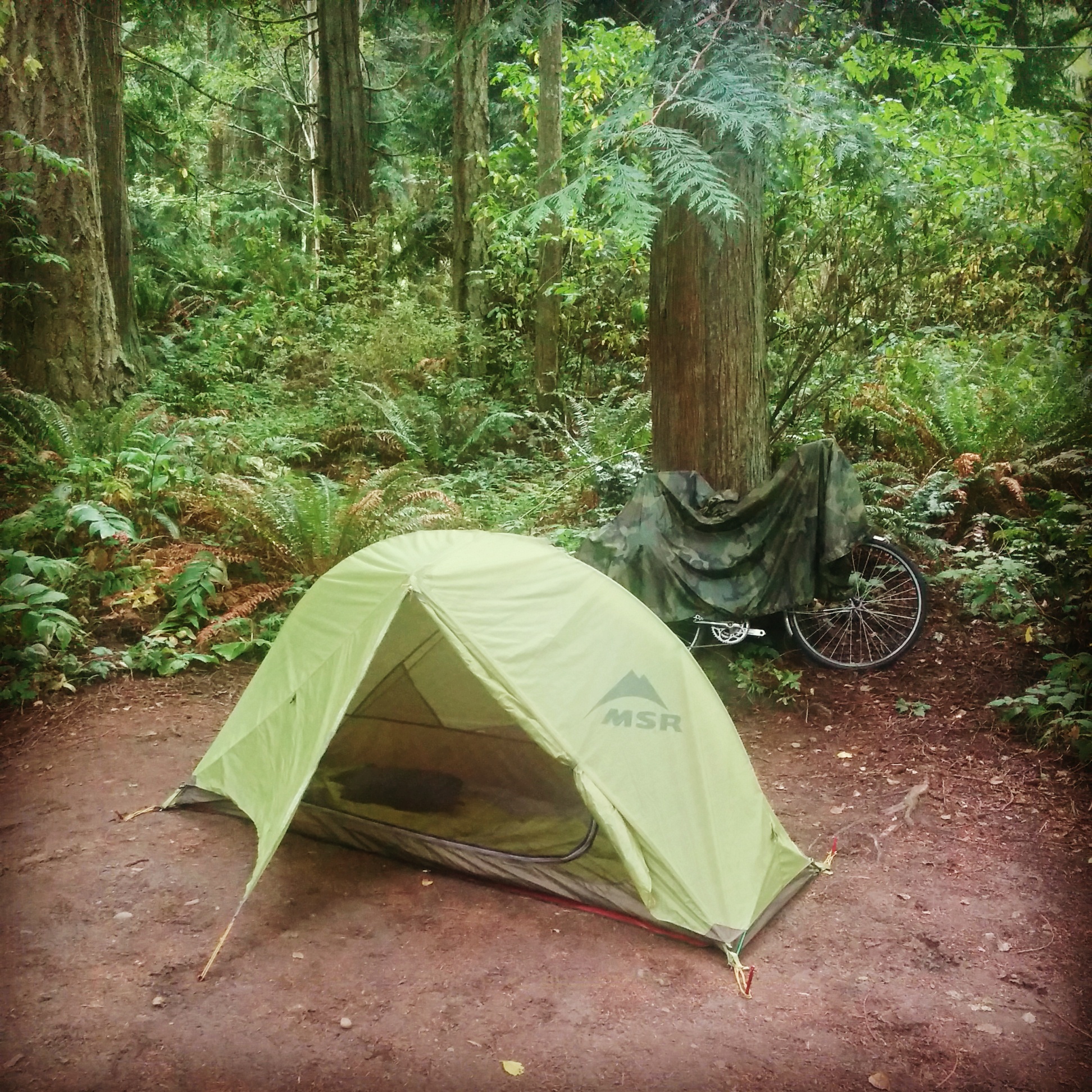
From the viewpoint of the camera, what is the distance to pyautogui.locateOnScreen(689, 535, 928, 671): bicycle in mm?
5734

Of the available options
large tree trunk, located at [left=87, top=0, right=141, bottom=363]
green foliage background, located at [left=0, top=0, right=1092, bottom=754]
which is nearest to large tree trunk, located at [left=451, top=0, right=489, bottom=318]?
green foliage background, located at [left=0, top=0, right=1092, bottom=754]

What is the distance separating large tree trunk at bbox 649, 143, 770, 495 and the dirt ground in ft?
7.46

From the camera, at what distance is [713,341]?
5.89 metres

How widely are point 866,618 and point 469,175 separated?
28.9 feet

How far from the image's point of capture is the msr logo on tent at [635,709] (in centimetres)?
366

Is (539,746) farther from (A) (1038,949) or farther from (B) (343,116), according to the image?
(B) (343,116)

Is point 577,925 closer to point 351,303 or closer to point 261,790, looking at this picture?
point 261,790

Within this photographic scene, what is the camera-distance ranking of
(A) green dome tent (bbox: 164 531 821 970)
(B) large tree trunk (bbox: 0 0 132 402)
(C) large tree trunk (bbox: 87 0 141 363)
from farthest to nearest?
(C) large tree trunk (bbox: 87 0 141 363) < (B) large tree trunk (bbox: 0 0 132 402) < (A) green dome tent (bbox: 164 531 821 970)

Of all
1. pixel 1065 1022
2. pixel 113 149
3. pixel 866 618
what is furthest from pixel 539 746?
pixel 113 149

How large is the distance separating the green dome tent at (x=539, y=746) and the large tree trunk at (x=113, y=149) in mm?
7264

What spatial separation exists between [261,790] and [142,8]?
38.3 ft

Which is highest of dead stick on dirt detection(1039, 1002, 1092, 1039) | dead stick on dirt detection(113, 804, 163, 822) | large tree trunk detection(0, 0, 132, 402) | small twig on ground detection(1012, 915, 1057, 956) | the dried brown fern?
large tree trunk detection(0, 0, 132, 402)

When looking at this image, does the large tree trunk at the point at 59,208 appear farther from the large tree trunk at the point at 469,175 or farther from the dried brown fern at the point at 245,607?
the large tree trunk at the point at 469,175

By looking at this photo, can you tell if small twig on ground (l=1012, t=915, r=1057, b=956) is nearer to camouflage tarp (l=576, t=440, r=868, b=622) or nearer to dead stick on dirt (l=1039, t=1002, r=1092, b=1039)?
dead stick on dirt (l=1039, t=1002, r=1092, b=1039)
